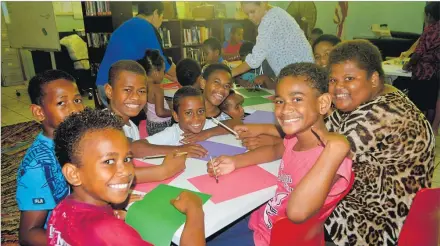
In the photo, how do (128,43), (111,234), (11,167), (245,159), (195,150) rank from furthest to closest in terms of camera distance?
1. (11,167)
2. (128,43)
3. (195,150)
4. (245,159)
5. (111,234)

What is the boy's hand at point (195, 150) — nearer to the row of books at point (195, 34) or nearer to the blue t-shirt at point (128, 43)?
the blue t-shirt at point (128, 43)

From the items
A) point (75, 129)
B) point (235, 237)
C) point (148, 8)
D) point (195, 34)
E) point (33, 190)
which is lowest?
point (235, 237)

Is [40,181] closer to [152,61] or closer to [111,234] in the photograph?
[111,234]

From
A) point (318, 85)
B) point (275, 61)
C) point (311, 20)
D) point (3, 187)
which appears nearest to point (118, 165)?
point (318, 85)

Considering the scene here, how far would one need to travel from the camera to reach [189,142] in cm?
184

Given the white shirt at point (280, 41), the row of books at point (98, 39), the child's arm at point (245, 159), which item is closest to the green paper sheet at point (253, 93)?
the white shirt at point (280, 41)

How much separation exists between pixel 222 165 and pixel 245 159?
0.12 metres

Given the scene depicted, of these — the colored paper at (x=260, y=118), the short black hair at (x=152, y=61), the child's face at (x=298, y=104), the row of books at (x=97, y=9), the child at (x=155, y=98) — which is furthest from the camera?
the row of books at (x=97, y=9)

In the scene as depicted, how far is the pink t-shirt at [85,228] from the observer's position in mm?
826

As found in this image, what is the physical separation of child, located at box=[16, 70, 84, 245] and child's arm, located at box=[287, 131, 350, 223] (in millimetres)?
831

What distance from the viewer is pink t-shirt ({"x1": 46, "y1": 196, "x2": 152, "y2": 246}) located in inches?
32.5

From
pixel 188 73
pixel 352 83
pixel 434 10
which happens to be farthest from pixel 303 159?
pixel 434 10

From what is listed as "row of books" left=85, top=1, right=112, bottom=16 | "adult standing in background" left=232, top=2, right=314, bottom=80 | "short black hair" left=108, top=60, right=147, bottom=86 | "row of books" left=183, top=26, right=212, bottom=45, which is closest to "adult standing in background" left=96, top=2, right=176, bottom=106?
"adult standing in background" left=232, top=2, right=314, bottom=80

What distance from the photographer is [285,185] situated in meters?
1.26
